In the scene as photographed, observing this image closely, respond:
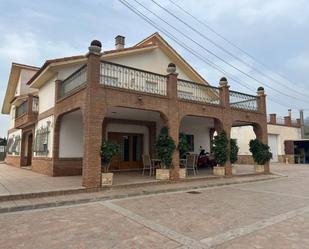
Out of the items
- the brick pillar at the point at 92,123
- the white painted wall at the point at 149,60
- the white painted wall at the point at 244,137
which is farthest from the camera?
the white painted wall at the point at 244,137

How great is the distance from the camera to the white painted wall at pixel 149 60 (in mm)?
15039

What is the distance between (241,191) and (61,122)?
8789 millimetres

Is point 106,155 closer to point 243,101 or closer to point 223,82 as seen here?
point 223,82

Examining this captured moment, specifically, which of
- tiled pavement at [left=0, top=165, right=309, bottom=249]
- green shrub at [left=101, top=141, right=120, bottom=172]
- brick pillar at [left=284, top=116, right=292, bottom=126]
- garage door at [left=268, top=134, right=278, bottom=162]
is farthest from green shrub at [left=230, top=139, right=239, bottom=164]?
brick pillar at [left=284, top=116, right=292, bottom=126]

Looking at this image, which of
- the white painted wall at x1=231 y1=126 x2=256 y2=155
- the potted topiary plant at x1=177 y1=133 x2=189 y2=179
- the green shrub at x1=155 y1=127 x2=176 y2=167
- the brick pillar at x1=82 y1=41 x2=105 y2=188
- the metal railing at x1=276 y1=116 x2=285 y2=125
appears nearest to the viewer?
the brick pillar at x1=82 y1=41 x2=105 y2=188

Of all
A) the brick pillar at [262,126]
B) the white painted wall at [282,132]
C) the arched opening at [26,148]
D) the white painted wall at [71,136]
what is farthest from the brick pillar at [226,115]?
the white painted wall at [282,132]

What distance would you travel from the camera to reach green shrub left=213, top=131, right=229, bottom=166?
13245 millimetres

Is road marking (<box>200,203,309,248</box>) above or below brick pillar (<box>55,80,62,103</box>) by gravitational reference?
below

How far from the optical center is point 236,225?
5.58m

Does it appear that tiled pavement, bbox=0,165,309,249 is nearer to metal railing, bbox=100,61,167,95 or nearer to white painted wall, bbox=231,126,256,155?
metal railing, bbox=100,61,167,95

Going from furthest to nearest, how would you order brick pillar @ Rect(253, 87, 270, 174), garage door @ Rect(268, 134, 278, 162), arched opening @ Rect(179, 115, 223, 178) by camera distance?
garage door @ Rect(268, 134, 278, 162) → arched opening @ Rect(179, 115, 223, 178) → brick pillar @ Rect(253, 87, 270, 174)

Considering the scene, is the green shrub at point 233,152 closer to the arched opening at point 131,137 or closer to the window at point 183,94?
the window at point 183,94

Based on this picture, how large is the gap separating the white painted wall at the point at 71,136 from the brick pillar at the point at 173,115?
4430 millimetres

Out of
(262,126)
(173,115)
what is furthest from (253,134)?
(173,115)
